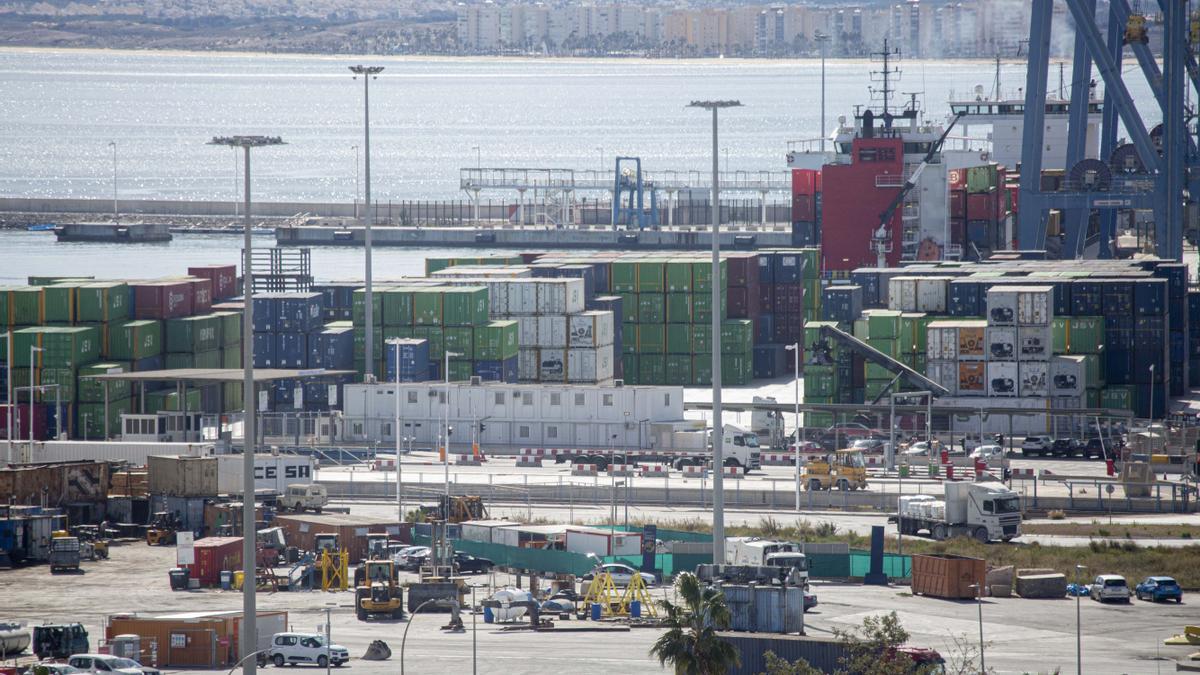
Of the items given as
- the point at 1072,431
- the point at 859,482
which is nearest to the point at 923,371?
the point at 1072,431

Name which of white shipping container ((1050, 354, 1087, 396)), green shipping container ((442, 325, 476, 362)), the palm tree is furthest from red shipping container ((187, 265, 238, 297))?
the palm tree

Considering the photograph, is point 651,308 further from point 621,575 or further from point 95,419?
point 621,575

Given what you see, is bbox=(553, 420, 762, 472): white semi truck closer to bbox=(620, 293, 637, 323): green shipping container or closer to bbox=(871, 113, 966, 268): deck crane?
bbox=(620, 293, 637, 323): green shipping container

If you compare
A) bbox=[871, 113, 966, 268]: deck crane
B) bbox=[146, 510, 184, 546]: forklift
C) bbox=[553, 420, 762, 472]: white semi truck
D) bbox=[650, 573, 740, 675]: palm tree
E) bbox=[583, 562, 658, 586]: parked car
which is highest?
bbox=[871, 113, 966, 268]: deck crane

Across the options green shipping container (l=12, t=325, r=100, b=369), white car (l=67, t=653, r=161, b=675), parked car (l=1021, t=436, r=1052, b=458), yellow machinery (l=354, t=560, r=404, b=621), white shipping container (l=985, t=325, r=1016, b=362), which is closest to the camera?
white car (l=67, t=653, r=161, b=675)

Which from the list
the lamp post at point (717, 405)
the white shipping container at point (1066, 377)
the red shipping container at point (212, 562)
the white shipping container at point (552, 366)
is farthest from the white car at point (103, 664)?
the white shipping container at point (1066, 377)

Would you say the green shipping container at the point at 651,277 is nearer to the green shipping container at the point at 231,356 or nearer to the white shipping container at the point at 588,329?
the white shipping container at the point at 588,329

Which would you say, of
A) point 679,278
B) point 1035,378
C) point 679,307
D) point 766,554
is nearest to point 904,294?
point 1035,378
